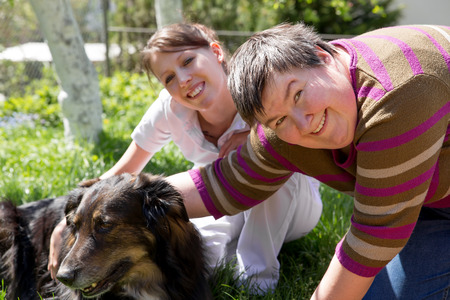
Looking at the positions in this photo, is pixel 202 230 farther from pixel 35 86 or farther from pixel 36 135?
pixel 35 86

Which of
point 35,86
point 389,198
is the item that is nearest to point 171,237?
point 389,198

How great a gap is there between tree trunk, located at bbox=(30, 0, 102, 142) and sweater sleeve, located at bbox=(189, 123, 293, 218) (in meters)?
3.02

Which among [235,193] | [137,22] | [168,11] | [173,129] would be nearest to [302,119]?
[235,193]

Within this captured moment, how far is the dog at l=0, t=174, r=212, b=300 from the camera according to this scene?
7.59 feet

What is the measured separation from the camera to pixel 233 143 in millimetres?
2971

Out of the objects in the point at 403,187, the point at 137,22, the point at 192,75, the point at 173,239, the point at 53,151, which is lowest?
the point at 137,22

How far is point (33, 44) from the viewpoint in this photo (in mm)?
10203

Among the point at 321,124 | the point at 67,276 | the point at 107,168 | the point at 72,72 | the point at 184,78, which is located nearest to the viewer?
the point at 321,124

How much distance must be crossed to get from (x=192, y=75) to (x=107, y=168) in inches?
70.0

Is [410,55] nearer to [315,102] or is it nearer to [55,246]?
[315,102]

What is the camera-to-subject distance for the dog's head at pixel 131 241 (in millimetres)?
2312

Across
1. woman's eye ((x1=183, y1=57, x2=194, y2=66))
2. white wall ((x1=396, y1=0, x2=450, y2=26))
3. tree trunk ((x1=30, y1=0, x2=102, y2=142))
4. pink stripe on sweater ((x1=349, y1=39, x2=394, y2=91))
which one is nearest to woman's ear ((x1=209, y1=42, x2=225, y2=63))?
woman's eye ((x1=183, y1=57, x2=194, y2=66))

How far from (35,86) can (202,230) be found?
7.04m

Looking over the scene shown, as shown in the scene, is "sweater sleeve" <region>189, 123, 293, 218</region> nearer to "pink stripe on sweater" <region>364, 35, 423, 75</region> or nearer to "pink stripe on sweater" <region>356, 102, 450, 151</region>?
"pink stripe on sweater" <region>356, 102, 450, 151</region>
